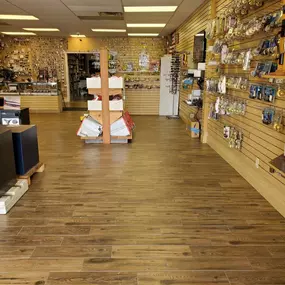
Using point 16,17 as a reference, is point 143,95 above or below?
below

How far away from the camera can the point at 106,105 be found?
6.06 metres

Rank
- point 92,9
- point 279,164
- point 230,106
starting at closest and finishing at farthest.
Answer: point 279,164, point 230,106, point 92,9

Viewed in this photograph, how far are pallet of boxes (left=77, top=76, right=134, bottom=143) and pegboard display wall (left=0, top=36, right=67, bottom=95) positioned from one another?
23.2 ft

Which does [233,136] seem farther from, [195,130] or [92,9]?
[92,9]

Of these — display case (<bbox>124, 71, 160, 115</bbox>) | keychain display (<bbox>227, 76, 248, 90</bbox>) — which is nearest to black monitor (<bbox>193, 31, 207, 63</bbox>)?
keychain display (<bbox>227, 76, 248, 90</bbox>)

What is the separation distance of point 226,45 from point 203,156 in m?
1.99

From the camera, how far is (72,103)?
500 inches

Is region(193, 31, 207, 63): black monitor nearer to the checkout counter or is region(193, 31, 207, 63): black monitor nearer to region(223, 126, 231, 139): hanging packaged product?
region(223, 126, 231, 139): hanging packaged product

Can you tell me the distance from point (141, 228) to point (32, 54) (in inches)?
448

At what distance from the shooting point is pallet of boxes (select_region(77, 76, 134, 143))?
6.04 metres

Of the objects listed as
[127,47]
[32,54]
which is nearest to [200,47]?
[127,47]

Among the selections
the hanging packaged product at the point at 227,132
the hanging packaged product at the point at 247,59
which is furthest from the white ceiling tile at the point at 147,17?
the hanging packaged product at the point at 247,59

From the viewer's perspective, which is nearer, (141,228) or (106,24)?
(141,228)

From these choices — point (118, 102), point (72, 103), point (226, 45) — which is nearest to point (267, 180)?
point (226, 45)
